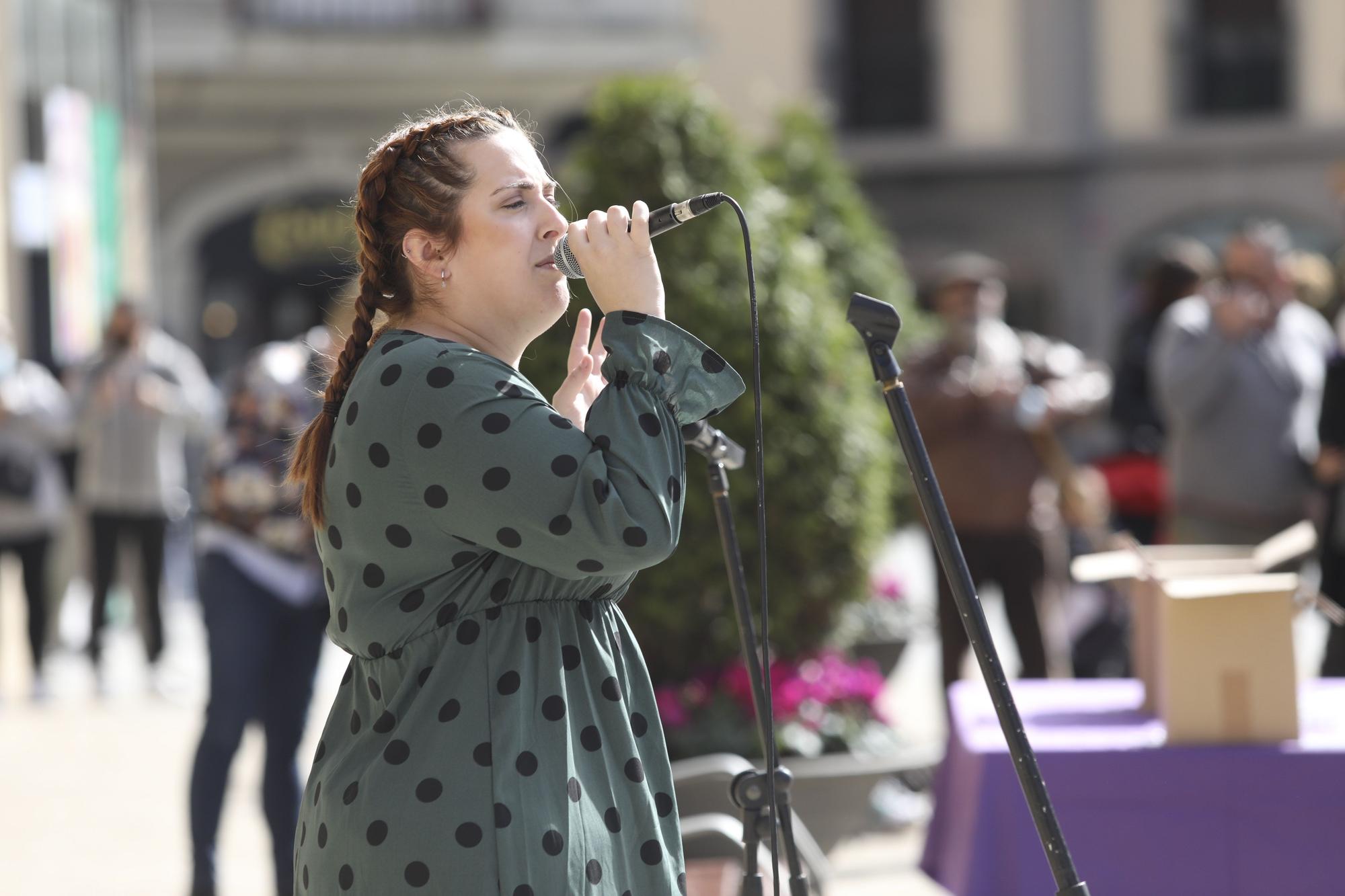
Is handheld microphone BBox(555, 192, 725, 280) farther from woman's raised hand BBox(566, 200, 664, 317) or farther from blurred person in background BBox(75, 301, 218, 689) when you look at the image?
blurred person in background BBox(75, 301, 218, 689)

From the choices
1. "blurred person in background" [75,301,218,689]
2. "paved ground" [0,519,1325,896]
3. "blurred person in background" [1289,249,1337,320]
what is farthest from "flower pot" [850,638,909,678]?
"blurred person in background" [75,301,218,689]

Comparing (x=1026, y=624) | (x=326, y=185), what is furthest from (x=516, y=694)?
(x=326, y=185)

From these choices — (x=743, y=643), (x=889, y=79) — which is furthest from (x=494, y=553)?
(x=889, y=79)

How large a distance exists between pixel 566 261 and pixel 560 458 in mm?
316

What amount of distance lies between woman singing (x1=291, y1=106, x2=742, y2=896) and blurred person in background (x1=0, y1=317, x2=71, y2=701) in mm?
7379

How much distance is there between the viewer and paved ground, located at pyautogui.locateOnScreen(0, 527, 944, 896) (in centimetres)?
565

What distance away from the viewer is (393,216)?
229 cm

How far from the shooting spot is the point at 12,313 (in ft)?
36.8

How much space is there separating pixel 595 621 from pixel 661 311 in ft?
1.26

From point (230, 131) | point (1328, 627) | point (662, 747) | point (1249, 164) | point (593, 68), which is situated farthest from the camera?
point (1249, 164)

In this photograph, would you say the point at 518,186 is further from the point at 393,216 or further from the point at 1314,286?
the point at 1314,286

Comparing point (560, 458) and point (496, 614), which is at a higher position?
point (560, 458)

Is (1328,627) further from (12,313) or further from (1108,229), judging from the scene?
(1108,229)

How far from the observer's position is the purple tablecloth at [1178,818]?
326cm
